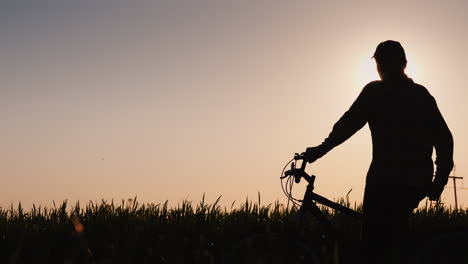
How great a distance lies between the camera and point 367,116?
18.2 feet

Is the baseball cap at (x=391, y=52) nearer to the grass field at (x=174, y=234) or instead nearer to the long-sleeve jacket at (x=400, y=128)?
the long-sleeve jacket at (x=400, y=128)

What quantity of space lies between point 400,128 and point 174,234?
391cm

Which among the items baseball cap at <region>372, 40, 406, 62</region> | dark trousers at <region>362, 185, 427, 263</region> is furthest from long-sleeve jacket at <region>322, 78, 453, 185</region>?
baseball cap at <region>372, 40, 406, 62</region>

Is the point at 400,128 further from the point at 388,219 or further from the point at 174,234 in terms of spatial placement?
the point at 174,234

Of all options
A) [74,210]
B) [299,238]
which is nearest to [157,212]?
[74,210]

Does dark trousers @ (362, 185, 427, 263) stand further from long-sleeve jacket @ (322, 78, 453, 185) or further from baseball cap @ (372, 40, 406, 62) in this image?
baseball cap @ (372, 40, 406, 62)

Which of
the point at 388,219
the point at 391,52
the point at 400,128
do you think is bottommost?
the point at 388,219

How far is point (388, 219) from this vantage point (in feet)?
17.9

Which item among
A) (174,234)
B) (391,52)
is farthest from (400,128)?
(174,234)

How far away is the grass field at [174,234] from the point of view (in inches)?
209

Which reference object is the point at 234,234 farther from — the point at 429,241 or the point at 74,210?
the point at 429,241

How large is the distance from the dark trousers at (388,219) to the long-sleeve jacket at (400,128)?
10 centimetres

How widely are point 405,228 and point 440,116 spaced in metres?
1.18

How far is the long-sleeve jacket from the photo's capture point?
534 cm
